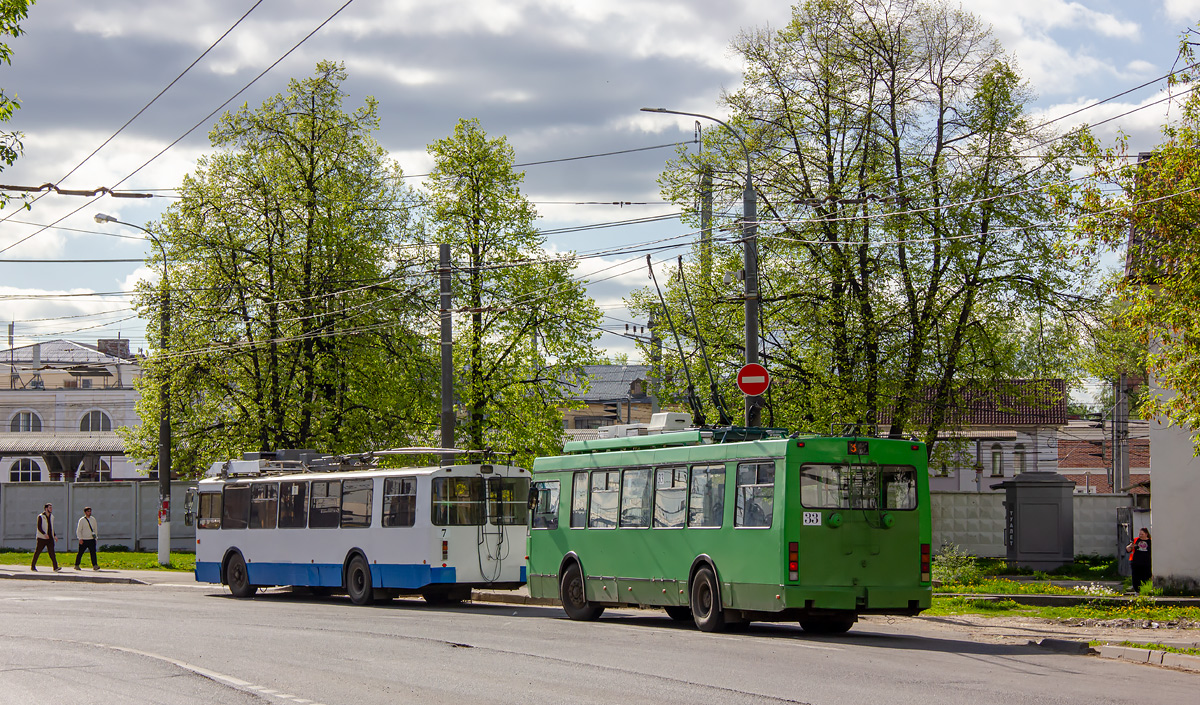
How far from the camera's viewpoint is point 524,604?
24.1 m

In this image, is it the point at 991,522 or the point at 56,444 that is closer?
the point at 991,522

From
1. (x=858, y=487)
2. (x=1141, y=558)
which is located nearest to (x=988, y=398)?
(x=1141, y=558)

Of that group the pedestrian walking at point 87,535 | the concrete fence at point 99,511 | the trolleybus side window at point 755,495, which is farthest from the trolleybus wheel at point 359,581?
the concrete fence at point 99,511

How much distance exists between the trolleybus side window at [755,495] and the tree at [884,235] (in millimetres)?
12362

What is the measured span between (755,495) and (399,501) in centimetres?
876

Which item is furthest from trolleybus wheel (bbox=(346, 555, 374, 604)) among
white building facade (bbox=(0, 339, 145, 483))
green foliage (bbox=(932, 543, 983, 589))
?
white building facade (bbox=(0, 339, 145, 483))

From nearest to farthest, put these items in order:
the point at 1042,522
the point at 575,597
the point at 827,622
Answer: the point at 827,622 → the point at 575,597 → the point at 1042,522

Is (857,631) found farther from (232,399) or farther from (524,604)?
(232,399)

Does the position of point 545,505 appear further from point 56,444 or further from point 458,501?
point 56,444

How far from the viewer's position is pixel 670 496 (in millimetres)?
18297

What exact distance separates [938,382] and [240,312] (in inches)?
760

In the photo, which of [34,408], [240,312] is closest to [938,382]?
[240,312]

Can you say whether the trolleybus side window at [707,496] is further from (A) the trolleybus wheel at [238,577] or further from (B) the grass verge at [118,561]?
(B) the grass verge at [118,561]

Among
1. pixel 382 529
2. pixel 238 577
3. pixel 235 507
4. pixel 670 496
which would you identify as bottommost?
pixel 238 577
